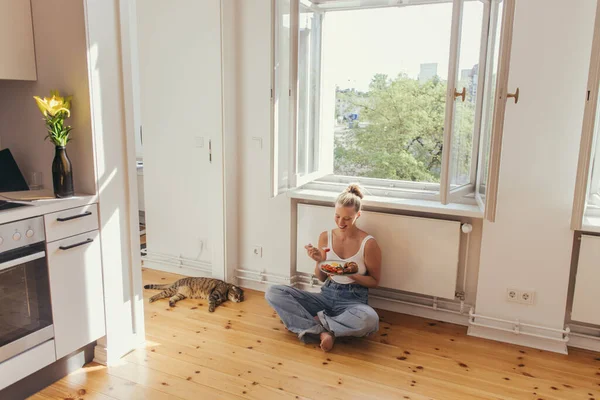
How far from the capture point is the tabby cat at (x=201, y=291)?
330 centimetres

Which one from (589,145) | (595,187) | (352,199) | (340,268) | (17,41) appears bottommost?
(340,268)

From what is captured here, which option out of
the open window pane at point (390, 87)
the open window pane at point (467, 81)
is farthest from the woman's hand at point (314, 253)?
the open window pane at point (467, 81)

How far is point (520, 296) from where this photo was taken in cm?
275

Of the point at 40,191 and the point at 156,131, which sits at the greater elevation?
the point at 156,131

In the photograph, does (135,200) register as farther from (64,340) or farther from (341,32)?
(341,32)

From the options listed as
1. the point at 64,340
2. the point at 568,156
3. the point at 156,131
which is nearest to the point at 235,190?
the point at 156,131

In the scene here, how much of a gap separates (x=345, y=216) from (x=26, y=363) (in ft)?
5.78

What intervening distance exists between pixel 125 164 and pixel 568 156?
2302 mm

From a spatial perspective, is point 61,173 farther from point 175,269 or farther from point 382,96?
point 382,96

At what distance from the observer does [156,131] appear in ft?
12.3

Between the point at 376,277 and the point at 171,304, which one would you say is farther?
the point at 171,304

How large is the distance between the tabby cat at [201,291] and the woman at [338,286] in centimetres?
51

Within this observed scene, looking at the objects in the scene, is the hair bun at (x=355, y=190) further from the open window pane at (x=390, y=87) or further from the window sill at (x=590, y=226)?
the window sill at (x=590, y=226)

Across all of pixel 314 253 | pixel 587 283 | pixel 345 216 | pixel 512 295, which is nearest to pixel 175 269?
pixel 314 253
